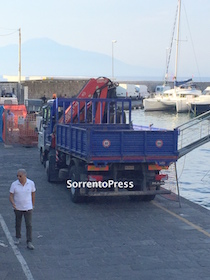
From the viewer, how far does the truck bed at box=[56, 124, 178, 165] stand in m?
12.8

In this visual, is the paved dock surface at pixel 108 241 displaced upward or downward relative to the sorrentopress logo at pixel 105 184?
downward

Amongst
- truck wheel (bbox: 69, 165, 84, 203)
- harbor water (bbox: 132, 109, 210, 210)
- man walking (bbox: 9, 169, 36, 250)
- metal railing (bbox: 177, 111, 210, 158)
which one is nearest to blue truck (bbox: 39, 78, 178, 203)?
truck wheel (bbox: 69, 165, 84, 203)

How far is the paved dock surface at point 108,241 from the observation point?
8820 mm

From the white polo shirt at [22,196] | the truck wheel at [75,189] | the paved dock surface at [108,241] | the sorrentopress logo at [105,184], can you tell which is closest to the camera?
the paved dock surface at [108,241]

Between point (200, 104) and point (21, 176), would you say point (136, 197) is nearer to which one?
point (21, 176)

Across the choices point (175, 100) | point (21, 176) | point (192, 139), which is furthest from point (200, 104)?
point (21, 176)

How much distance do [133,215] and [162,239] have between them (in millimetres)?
2153

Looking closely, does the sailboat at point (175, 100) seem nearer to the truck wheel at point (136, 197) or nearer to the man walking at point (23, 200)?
the truck wheel at point (136, 197)

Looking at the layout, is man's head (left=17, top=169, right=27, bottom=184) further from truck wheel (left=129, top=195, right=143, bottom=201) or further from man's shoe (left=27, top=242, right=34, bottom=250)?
truck wheel (left=129, top=195, right=143, bottom=201)

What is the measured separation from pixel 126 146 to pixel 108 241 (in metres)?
3.10

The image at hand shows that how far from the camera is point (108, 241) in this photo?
10.6 m

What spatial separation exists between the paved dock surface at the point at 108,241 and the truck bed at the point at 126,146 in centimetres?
141

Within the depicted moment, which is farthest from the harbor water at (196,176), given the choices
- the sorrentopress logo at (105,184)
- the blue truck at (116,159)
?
the sorrentopress logo at (105,184)

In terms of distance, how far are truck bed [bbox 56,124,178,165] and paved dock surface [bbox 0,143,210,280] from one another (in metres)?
1.41
